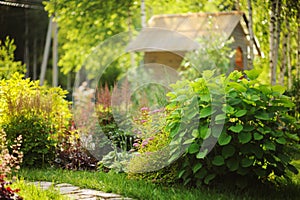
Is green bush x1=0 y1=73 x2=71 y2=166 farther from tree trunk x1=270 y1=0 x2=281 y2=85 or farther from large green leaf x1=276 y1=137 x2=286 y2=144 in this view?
tree trunk x1=270 y1=0 x2=281 y2=85

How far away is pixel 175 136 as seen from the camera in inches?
190

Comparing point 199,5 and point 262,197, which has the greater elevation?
point 199,5

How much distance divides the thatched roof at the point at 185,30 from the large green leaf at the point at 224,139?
7.56 m

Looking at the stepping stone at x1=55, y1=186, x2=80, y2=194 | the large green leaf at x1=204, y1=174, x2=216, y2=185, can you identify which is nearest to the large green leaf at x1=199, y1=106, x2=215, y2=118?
the large green leaf at x1=204, y1=174, x2=216, y2=185

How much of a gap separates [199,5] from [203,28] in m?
3.40

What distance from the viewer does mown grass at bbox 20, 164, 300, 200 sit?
4.35 metres

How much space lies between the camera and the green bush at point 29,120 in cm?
615

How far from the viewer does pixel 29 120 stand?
623cm

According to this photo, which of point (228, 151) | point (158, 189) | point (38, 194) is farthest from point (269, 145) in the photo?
point (38, 194)

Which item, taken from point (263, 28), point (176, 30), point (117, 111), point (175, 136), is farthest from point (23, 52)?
point (175, 136)

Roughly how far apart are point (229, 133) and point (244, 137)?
0.20m

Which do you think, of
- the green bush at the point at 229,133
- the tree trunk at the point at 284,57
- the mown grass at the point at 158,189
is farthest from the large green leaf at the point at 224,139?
the tree trunk at the point at 284,57

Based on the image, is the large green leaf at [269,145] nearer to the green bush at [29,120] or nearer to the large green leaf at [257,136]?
the large green leaf at [257,136]

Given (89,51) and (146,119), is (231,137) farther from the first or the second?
(89,51)
